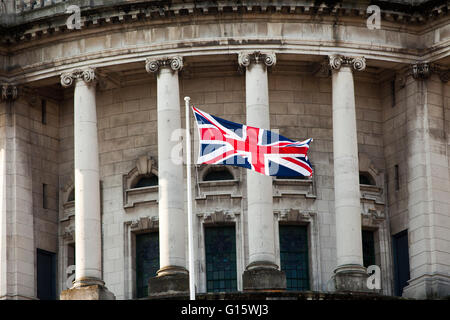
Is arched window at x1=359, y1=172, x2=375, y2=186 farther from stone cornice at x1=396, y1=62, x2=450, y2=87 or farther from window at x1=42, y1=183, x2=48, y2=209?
window at x1=42, y1=183, x2=48, y2=209

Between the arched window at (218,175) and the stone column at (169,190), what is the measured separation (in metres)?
3.22

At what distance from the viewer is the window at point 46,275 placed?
334ft

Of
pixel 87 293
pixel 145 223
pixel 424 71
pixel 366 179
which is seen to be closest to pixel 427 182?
pixel 366 179

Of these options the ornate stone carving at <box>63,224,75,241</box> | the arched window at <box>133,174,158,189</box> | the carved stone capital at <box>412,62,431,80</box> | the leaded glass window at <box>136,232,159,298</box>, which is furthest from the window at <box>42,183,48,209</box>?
the carved stone capital at <box>412,62,431,80</box>

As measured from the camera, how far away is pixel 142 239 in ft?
334

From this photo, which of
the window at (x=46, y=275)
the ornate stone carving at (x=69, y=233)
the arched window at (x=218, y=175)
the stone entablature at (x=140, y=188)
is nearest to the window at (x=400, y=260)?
the arched window at (x=218, y=175)

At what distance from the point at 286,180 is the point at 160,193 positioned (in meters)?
5.66

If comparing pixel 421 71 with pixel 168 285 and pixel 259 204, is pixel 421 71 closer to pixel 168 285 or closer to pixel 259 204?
pixel 259 204

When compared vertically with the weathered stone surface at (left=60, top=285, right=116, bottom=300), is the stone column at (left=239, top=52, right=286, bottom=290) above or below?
above

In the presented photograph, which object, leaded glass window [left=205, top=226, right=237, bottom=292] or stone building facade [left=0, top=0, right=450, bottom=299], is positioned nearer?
stone building facade [left=0, top=0, right=450, bottom=299]

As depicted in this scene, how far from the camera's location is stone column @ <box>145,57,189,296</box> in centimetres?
9631

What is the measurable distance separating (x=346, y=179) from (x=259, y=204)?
11.9ft

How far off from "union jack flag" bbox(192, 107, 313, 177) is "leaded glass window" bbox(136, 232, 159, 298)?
10.2m

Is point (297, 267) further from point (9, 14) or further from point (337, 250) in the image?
point (9, 14)
